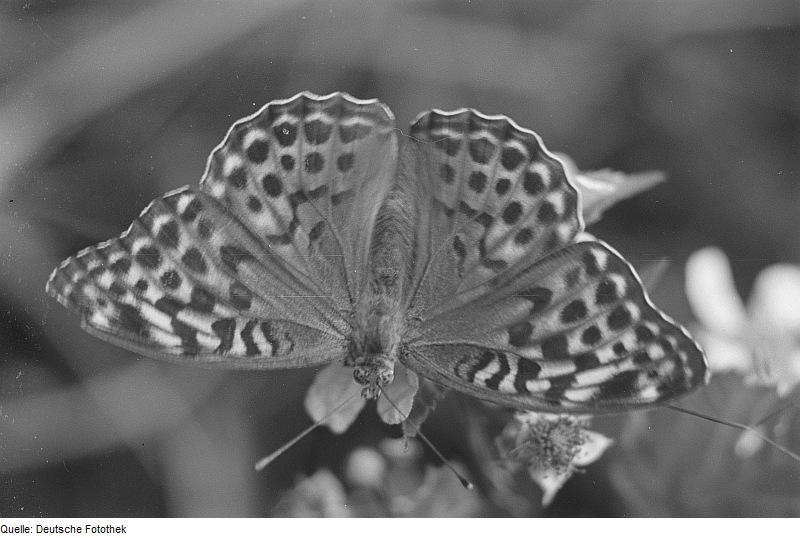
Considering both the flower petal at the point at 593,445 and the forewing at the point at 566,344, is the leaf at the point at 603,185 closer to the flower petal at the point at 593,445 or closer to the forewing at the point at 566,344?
the forewing at the point at 566,344

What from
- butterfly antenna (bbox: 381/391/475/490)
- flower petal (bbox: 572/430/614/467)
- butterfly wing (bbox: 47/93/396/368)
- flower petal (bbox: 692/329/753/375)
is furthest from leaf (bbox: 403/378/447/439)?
flower petal (bbox: 692/329/753/375)

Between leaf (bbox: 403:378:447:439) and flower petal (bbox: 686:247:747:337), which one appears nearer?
leaf (bbox: 403:378:447:439)

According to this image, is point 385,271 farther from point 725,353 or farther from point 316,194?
point 725,353

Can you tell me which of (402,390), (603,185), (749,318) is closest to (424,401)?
(402,390)

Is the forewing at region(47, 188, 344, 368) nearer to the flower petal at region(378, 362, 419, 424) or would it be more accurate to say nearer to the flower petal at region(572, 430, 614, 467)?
the flower petal at region(378, 362, 419, 424)

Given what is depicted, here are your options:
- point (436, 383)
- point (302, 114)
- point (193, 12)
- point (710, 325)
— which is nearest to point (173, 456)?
point (436, 383)

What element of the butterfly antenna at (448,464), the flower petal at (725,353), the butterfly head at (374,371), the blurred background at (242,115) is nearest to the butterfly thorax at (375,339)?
the butterfly head at (374,371)
